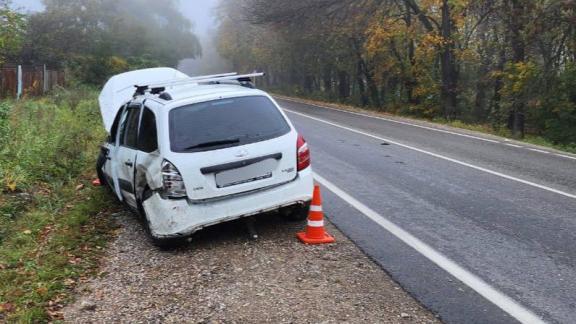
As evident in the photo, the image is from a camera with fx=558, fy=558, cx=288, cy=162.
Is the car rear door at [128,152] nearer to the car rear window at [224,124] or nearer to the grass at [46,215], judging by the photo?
the grass at [46,215]

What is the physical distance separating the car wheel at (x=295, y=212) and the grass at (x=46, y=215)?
2.05 meters

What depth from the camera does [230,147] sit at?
562 centimetres

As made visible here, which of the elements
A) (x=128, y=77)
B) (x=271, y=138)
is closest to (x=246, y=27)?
(x=128, y=77)

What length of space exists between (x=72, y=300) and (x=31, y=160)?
610cm

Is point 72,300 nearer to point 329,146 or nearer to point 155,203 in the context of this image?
point 155,203

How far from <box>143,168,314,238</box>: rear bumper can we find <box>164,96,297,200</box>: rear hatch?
0.08 m

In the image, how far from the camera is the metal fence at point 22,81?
2255 cm

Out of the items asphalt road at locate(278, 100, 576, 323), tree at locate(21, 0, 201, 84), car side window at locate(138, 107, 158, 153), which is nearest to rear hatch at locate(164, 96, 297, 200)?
car side window at locate(138, 107, 158, 153)

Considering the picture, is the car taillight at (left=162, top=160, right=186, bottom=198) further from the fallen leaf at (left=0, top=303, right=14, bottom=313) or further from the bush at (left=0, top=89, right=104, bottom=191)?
the bush at (left=0, top=89, right=104, bottom=191)

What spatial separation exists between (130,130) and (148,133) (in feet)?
2.86

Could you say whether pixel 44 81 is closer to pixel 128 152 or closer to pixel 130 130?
pixel 130 130

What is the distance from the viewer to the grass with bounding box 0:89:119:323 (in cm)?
479

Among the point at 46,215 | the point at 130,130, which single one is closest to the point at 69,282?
the point at 130,130

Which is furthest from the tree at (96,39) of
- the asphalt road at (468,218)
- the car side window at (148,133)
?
the car side window at (148,133)
